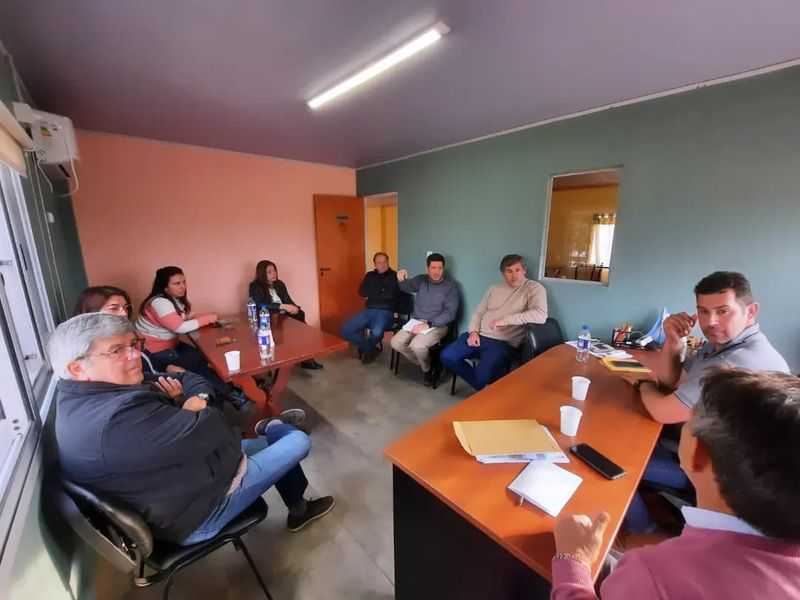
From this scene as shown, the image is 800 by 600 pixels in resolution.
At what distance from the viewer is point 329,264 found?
4.62 m

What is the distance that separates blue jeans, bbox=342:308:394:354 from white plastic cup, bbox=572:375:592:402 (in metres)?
2.44

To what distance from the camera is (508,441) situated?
1109 millimetres

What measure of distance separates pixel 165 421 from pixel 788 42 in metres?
3.24

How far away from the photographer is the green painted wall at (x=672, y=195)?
1862 millimetres

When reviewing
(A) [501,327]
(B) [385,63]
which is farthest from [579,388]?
(B) [385,63]

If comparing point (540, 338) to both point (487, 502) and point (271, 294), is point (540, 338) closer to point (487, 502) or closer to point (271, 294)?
point (487, 502)

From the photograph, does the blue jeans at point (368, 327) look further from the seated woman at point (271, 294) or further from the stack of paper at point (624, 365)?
the stack of paper at point (624, 365)

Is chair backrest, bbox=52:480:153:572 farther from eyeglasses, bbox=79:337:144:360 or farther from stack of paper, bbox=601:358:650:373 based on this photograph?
stack of paper, bbox=601:358:650:373

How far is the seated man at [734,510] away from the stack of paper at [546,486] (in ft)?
0.67

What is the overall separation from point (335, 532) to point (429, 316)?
2168 mm

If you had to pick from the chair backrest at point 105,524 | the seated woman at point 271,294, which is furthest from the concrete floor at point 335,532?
the seated woman at point 271,294

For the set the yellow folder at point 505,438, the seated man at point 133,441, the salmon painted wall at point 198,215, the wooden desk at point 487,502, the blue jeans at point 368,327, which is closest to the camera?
the wooden desk at point 487,502

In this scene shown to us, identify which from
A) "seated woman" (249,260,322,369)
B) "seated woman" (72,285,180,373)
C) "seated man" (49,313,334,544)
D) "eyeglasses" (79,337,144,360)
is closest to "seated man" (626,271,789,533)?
"seated man" (49,313,334,544)

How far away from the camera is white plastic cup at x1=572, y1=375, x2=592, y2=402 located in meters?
1.39
